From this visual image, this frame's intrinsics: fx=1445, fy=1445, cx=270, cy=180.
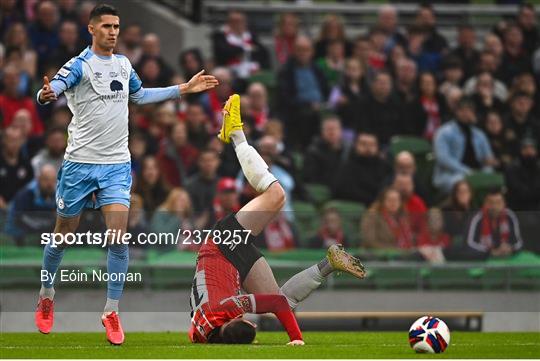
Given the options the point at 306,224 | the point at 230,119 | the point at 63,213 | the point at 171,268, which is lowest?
the point at 171,268

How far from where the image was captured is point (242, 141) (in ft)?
44.3

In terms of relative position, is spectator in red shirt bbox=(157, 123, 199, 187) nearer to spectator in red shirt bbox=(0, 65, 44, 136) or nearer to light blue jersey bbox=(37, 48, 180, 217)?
spectator in red shirt bbox=(0, 65, 44, 136)

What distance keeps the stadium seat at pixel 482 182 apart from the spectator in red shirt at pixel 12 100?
6.10 metres

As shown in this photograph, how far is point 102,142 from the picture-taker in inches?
506

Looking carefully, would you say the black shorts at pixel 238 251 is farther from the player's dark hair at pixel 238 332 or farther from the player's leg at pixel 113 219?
the player's leg at pixel 113 219

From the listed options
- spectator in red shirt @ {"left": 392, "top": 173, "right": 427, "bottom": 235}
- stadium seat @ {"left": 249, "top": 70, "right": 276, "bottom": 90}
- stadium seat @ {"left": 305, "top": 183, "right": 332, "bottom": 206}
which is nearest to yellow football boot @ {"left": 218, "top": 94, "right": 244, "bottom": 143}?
spectator in red shirt @ {"left": 392, "top": 173, "right": 427, "bottom": 235}

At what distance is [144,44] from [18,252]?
20.1 ft

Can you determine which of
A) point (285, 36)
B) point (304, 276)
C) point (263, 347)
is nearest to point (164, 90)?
point (304, 276)

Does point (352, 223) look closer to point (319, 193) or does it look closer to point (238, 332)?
point (319, 193)

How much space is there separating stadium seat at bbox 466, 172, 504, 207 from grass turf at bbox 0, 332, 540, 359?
4.91m

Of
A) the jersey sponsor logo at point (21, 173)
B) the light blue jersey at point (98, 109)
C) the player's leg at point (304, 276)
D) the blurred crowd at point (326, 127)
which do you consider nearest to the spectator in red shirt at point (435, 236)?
the blurred crowd at point (326, 127)

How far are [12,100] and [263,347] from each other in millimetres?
8305

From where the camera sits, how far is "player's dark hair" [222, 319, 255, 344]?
501 inches

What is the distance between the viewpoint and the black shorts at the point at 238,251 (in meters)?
13.3
